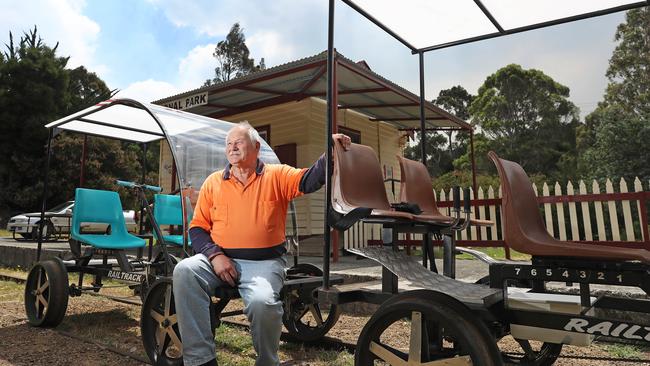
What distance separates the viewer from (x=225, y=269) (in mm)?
2623

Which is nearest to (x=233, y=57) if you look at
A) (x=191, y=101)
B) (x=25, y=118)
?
(x=25, y=118)

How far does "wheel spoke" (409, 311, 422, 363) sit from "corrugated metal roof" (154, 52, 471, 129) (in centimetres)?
630

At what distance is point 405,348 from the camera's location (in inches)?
150

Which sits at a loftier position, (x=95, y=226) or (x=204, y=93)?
(x=204, y=93)

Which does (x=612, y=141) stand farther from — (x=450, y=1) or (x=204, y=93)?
(x=450, y=1)

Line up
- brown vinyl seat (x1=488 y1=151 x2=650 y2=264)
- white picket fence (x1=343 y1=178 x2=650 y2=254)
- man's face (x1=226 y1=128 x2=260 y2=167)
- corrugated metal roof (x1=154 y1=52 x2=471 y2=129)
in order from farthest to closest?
corrugated metal roof (x1=154 y1=52 x2=471 y2=129) < white picket fence (x1=343 y1=178 x2=650 y2=254) < man's face (x1=226 y1=128 x2=260 y2=167) < brown vinyl seat (x1=488 y1=151 x2=650 y2=264)

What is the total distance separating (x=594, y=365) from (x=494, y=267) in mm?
1705

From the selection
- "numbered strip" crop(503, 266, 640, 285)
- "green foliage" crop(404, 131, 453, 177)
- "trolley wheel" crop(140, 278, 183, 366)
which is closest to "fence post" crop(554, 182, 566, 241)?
"numbered strip" crop(503, 266, 640, 285)

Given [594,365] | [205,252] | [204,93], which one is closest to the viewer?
[205,252]

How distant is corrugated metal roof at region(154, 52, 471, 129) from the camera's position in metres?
8.52

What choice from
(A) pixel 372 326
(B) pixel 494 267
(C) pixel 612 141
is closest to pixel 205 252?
(A) pixel 372 326

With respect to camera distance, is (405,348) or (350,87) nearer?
(405,348)

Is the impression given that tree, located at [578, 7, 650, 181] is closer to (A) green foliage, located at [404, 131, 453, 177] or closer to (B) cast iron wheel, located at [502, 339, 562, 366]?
(A) green foliage, located at [404, 131, 453, 177]

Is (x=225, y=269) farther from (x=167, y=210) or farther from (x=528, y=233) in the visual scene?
(x=167, y=210)
